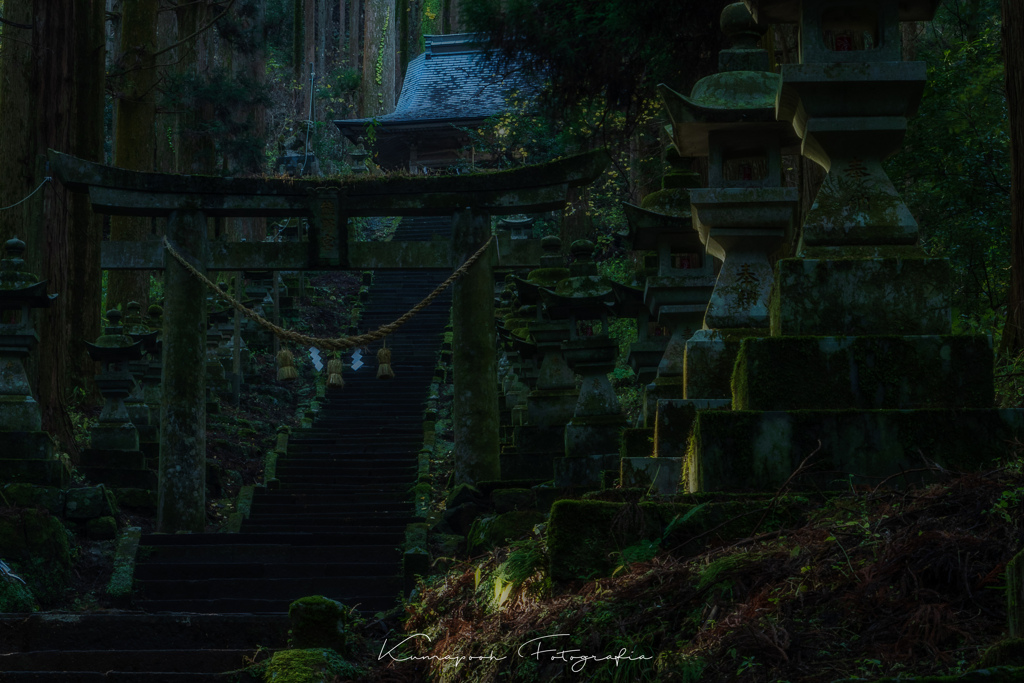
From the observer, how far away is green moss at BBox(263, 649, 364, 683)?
5.62m

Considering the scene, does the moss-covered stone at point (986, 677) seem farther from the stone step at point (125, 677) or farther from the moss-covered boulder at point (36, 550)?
the moss-covered boulder at point (36, 550)

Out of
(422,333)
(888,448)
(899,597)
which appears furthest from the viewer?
(422,333)

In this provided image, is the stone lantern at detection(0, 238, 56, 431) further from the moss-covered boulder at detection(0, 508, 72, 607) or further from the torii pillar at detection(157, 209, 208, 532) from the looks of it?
the moss-covered boulder at detection(0, 508, 72, 607)

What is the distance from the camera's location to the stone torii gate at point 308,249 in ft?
40.2

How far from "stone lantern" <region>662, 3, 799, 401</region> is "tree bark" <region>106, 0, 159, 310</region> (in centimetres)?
1292

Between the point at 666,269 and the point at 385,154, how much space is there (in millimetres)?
26968

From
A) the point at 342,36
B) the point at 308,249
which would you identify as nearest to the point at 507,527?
the point at 308,249

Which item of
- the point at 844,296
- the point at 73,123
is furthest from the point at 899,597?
the point at 73,123

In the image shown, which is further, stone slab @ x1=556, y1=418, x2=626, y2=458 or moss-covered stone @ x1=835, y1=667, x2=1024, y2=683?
stone slab @ x1=556, y1=418, x2=626, y2=458

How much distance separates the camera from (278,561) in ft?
36.9

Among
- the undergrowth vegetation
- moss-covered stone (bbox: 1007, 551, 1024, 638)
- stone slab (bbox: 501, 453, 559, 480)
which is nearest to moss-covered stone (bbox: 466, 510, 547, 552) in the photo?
the undergrowth vegetation

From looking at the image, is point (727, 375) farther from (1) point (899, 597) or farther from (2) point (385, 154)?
(2) point (385, 154)

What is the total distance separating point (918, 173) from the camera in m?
13.8

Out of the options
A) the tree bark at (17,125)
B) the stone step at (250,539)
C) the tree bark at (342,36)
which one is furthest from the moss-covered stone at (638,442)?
the tree bark at (342,36)
